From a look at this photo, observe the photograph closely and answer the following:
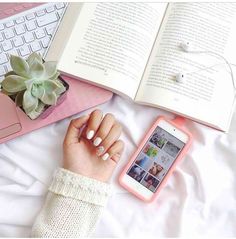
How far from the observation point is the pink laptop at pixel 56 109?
25.9 inches

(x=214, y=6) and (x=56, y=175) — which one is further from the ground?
(x=214, y=6)

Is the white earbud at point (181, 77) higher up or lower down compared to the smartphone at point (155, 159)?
higher up

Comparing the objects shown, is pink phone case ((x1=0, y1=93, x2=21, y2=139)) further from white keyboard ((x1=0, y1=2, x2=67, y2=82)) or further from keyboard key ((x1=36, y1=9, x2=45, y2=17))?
keyboard key ((x1=36, y1=9, x2=45, y2=17))

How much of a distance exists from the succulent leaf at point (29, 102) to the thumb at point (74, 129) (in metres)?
0.10

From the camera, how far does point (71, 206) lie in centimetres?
62

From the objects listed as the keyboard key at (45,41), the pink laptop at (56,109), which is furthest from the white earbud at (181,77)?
the keyboard key at (45,41)

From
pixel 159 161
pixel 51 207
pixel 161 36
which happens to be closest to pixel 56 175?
pixel 51 207

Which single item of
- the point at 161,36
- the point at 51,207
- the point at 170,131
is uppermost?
the point at 161,36

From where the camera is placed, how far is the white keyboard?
0.69m

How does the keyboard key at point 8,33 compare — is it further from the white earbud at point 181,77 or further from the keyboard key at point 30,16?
the white earbud at point 181,77

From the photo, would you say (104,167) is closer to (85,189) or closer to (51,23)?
(85,189)

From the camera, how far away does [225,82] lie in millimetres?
667

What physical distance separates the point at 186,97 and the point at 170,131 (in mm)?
65

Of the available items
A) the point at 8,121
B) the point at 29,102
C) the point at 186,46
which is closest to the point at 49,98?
the point at 29,102
